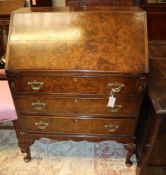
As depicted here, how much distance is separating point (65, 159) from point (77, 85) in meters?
0.84

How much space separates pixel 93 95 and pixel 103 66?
0.22m

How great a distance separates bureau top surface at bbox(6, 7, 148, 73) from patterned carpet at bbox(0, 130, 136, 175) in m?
0.94

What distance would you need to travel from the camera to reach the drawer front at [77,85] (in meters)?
1.23

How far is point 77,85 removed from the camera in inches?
50.0

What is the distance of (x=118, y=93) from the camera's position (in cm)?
128

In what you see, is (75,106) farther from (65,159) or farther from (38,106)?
(65,159)

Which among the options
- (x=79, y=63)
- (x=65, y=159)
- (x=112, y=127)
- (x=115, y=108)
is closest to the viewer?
(x=79, y=63)

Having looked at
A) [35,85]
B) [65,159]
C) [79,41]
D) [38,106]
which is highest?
[79,41]

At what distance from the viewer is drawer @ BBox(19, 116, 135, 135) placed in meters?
1.44

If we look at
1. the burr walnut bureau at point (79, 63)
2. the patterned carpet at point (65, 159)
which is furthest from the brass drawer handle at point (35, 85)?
the patterned carpet at point (65, 159)

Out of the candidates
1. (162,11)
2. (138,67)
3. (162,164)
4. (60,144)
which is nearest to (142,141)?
(162,164)

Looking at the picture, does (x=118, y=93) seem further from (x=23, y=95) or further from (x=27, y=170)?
(x=27, y=170)

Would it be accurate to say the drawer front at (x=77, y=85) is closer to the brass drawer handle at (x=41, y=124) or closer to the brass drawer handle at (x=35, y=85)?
the brass drawer handle at (x=35, y=85)

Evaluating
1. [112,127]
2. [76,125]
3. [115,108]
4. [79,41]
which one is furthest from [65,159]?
[79,41]
